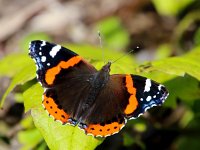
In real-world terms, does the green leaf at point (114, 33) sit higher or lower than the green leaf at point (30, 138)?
lower

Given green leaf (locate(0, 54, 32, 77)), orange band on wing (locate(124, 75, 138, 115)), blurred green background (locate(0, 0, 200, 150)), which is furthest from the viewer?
green leaf (locate(0, 54, 32, 77))

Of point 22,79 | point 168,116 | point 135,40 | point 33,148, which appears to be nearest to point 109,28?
point 135,40

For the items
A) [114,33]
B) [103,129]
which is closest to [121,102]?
[103,129]

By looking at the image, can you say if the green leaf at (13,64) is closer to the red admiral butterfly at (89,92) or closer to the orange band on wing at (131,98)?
the red admiral butterfly at (89,92)

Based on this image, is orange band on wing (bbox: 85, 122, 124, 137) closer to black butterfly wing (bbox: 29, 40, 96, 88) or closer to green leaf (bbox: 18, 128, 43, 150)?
black butterfly wing (bbox: 29, 40, 96, 88)

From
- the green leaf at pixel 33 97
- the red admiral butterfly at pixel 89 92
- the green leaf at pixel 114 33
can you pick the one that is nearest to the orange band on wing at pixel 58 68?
the red admiral butterfly at pixel 89 92

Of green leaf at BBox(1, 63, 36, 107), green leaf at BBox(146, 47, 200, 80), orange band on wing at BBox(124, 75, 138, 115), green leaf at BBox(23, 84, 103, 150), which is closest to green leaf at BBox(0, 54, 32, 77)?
green leaf at BBox(1, 63, 36, 107)

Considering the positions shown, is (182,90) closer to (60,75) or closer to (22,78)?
(60,75)

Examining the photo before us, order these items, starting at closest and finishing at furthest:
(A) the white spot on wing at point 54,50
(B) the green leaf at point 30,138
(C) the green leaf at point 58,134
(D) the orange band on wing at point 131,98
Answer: (C) the green leaf at point 58,134 < (D) the orange band on wing at point 131,98 < (A) the white spot on wing at point 54,50 < (B) the green leaf at point 30,138
